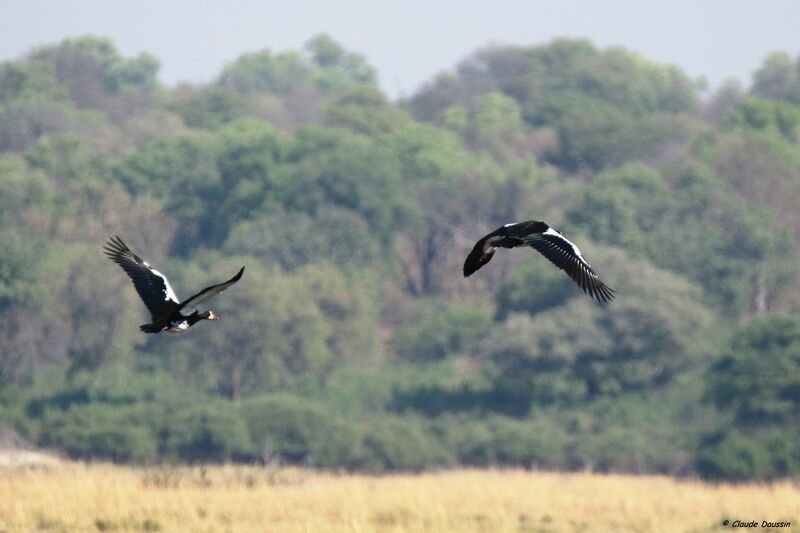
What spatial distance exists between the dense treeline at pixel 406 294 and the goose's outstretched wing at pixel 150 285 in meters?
25.3

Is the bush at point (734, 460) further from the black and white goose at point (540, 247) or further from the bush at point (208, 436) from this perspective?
the black and white goose at point (540, 247)

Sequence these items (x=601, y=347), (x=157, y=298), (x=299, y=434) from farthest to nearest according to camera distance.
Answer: (x=601, y=347) < (x=299, y=434) < (x=157, y=298)

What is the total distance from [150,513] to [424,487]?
922 centimetres

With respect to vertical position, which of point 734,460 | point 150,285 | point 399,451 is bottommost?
point 734,460

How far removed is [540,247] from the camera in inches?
664

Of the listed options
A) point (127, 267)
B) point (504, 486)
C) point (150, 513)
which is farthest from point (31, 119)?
point (127, 267)

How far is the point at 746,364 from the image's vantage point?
46.3 meters

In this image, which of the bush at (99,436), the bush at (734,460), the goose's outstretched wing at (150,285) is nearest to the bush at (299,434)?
the bush at (99,436)

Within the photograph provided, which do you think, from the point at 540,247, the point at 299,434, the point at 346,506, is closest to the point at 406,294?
the point at 299,434

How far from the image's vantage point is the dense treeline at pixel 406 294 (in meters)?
46.2

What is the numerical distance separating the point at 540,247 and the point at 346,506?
401 inches

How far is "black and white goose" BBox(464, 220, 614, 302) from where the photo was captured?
16531 millimetres

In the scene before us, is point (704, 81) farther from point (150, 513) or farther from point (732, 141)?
point (150, 513)

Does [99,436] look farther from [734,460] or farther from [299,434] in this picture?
[734,460]
